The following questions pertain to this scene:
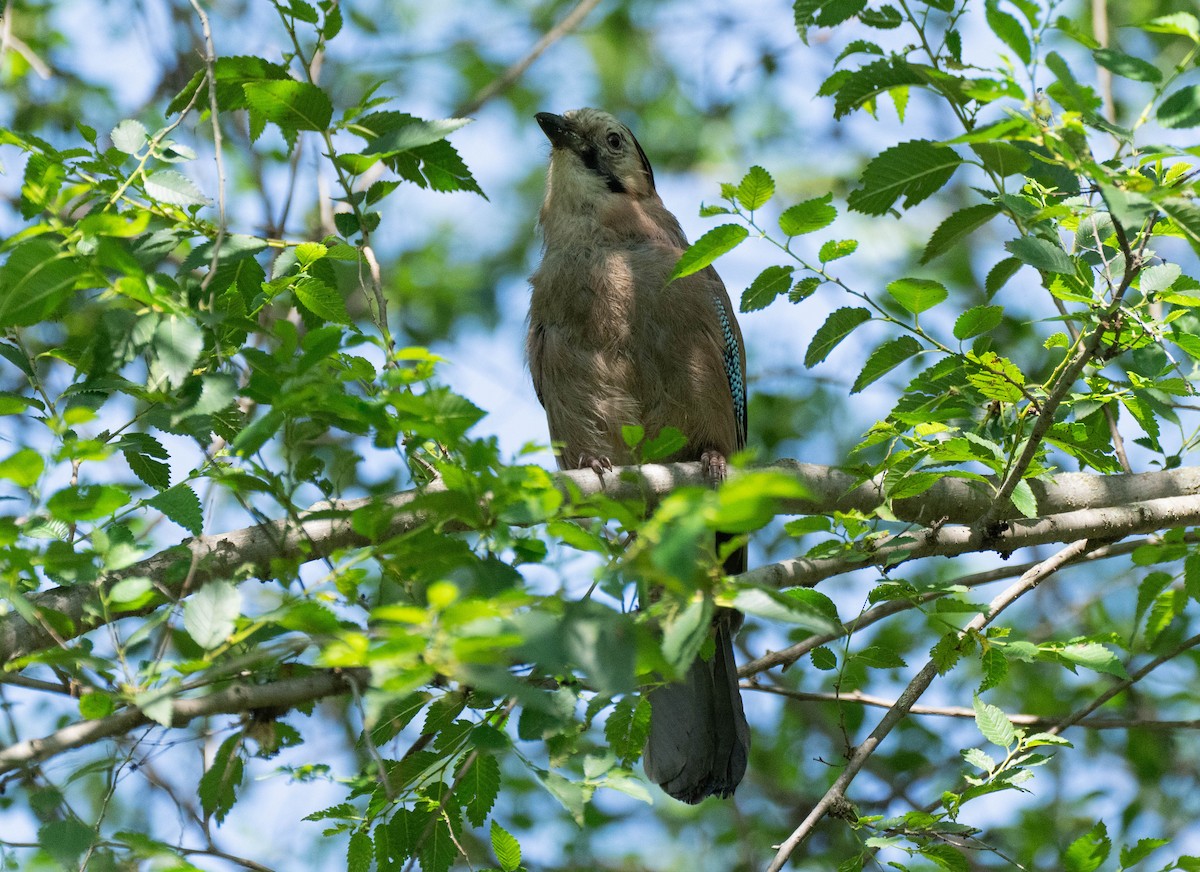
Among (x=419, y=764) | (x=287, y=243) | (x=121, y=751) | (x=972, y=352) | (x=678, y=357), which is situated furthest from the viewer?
(x=678, y=357)

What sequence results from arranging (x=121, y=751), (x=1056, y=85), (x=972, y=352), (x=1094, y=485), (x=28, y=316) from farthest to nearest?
(x=1094, y=485), (x=972, y=352), (x=121, y=751), (x=28, y=316), (x=1056, y=85)

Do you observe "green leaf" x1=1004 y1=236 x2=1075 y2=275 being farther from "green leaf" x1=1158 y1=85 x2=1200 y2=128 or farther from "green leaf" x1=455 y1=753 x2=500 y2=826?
"green leaf" x1=455 y1=753 x2=500 y2=826

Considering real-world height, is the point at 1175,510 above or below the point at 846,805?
above

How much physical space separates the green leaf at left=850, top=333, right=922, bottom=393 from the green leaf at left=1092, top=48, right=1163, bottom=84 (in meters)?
1.02

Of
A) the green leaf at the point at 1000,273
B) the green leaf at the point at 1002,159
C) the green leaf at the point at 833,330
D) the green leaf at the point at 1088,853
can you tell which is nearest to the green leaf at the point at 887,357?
the green leaf at the point at 833,330

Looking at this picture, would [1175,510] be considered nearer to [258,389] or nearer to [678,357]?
[678,357]

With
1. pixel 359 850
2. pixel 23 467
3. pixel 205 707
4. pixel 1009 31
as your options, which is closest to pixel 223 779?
pixel 359 850

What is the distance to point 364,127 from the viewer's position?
279 centimetres

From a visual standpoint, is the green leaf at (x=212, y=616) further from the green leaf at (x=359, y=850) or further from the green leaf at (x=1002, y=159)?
the green leaf at (x=1002, y=159)

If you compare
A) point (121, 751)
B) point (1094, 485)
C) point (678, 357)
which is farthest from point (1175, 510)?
point (121, 751)

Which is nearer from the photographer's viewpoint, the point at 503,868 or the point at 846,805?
the point at 503,868

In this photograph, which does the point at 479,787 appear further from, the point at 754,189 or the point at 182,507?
the point at 754,189

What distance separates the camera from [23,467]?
208 centimetres

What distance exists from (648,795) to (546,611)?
2.71ft
